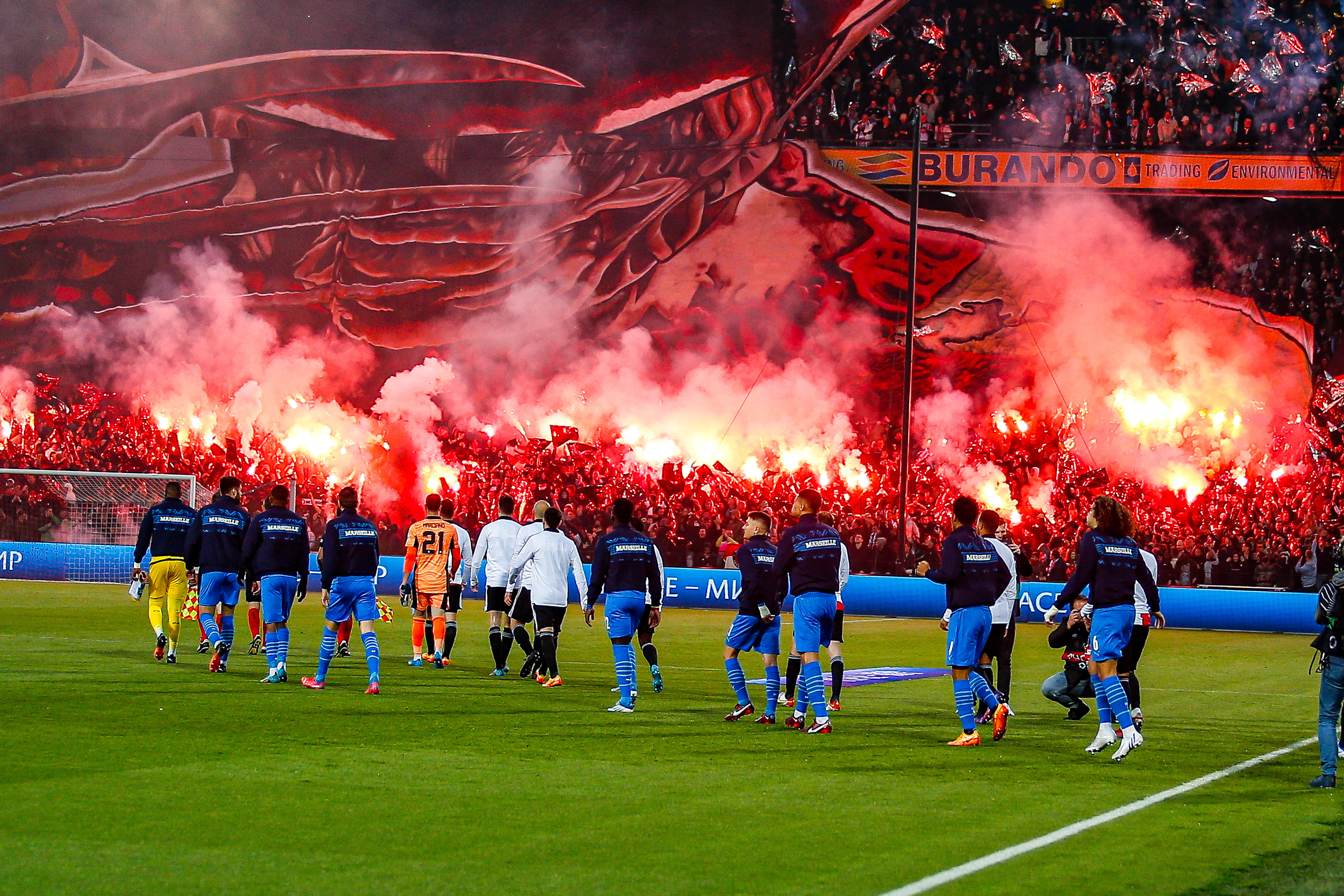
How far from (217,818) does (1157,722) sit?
9010 millimetres

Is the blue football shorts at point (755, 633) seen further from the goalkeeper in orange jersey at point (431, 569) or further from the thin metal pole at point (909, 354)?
the thin metal pole at point (909, 354)

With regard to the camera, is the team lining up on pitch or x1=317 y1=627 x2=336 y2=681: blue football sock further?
x1=317 y1=627 x2=336 y2=681: blue football sock

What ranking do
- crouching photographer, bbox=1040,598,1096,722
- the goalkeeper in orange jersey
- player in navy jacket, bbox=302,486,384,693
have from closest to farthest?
crouching photographer, bbox=1040,598,1096,722
player in navy jacket, bbox=302,486,384,693
the goalkeeper in orange jersey

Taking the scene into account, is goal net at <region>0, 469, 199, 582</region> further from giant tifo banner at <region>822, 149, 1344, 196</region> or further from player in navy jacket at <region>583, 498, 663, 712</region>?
giant tifo banner at <region>822, 149, 1344, 196</region>

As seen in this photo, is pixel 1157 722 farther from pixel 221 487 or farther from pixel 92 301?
pixel 92 301

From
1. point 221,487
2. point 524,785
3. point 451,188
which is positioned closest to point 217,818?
point 524,785

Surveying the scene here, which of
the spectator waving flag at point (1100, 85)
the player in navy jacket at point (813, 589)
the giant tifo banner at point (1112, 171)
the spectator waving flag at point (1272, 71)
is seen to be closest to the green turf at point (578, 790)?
the player in navy jacket at point (813, 589)

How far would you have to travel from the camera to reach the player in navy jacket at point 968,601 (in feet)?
37.2

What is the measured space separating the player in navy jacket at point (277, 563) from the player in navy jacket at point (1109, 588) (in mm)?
7663

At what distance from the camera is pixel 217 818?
7.73m

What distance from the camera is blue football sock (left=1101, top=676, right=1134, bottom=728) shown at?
10.6 m

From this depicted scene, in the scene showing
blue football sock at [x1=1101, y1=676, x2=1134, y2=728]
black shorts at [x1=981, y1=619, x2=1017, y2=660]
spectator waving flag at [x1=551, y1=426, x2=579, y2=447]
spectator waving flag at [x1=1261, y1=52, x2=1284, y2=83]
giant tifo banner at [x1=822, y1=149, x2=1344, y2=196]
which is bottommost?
blue football sock at [x1=1101, y1=676, x2=1134, y2=728]

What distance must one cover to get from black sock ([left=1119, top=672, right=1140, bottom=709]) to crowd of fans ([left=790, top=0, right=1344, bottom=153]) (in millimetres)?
26584

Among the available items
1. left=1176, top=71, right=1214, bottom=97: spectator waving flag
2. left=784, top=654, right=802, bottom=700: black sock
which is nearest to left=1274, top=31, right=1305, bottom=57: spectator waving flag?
left=1176, top=71, right=1214, bottom=97: spectator waving flag
